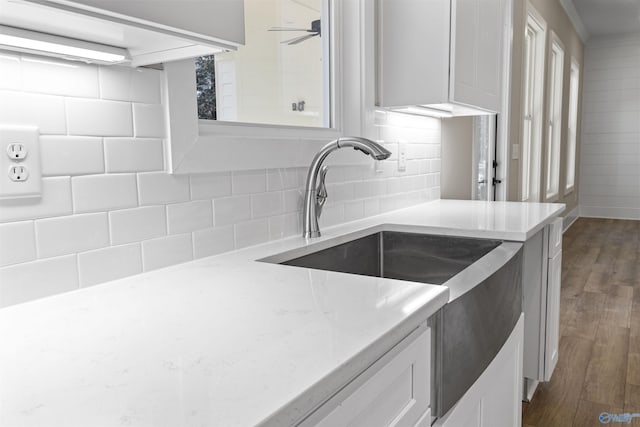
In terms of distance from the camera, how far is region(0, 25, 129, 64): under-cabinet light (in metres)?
0.76

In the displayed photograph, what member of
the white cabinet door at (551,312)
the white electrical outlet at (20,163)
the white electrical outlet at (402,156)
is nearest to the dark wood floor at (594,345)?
the white cabinet door at (551,312)

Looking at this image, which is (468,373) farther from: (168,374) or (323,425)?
(168,374)

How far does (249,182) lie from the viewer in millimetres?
1384

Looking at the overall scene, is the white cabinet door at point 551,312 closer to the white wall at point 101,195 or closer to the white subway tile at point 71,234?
the white wall at point 101,195

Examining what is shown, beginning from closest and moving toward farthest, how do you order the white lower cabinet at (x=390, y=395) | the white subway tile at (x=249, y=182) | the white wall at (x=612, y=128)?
the white lower cabinet at (x=390, y=395) < the white subway tile at (x=249, y=182) < the white wall at (x=612, y=128)

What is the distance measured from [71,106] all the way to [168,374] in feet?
1.91

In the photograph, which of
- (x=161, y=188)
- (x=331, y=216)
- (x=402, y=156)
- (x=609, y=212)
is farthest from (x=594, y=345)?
(x=609, y=212)

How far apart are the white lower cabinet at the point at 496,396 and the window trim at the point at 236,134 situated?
71cm

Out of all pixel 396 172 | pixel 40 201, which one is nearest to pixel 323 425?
pixel 40 201

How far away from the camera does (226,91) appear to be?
54.6 inches

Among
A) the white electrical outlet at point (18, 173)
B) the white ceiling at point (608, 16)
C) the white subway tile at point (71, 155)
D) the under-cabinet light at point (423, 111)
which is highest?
the white ceiling at point (608, 16)

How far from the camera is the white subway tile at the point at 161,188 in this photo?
1.08 meters

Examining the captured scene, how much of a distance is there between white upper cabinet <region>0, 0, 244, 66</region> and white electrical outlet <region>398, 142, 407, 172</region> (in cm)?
139

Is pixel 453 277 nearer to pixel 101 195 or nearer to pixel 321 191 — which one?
pixel 321 191
